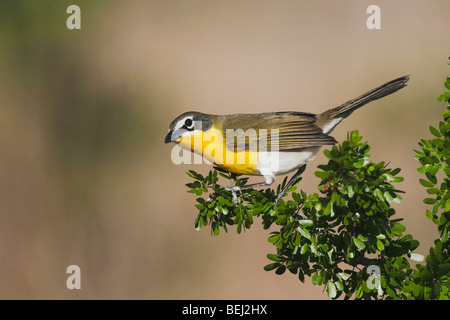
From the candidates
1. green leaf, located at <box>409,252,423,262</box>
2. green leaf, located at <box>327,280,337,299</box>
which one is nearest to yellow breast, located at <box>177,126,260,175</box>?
green leaf, located at <box>327,280,337,299</box>

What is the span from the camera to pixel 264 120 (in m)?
2.72

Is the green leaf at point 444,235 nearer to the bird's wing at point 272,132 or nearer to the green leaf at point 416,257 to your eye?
the green leaf at point 416,257

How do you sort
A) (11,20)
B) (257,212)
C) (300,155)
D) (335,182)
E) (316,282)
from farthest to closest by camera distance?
(11,20) → (300,155) → (257,212) → (316,282) → (335,182)

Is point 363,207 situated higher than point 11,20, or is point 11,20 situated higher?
point 11,20

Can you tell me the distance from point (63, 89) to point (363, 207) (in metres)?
3.79

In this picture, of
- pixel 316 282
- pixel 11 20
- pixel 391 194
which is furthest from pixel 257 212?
pixel 11 20

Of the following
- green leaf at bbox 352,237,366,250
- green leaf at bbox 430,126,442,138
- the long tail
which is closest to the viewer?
green leaf at bbox 352,237,366,250

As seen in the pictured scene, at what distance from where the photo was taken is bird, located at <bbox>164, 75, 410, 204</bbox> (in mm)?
2543

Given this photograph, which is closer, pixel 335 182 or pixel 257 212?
pixel 335 182

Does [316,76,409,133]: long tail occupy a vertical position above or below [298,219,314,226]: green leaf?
above

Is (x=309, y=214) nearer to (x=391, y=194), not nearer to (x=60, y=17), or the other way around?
(x=391, y=194)

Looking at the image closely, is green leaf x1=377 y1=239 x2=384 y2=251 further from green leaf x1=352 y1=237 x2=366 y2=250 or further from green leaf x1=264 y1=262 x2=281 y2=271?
green leaf x1=264 y1=262 x2=281 y2=271

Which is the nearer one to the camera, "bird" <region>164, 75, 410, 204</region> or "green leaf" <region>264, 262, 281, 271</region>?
→ "green leaf" <region>264, 262, 281, 271</region>

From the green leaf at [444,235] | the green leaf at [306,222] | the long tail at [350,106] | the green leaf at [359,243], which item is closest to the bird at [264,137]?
the long tail at [350,106]
